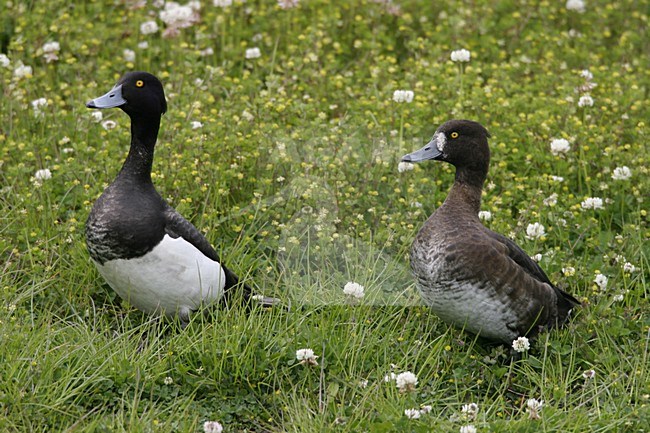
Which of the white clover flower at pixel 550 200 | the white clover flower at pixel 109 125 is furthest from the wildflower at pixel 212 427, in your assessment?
the white clover flower at pixel 109 125

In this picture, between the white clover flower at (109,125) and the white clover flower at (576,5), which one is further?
the white clover flower at (576,5)

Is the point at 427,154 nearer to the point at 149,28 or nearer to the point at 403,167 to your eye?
the point at 403,167

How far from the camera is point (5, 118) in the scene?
6.84m

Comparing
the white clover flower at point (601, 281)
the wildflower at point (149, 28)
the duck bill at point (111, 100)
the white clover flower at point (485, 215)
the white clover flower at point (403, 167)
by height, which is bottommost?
the white clover flower at point (601, 281)

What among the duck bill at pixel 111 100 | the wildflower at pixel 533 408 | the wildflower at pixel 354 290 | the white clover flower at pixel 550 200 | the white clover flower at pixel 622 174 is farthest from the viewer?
the white clover flower at pixel 622 174

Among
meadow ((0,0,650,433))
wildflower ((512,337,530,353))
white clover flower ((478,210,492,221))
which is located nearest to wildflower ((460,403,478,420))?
meadow ((0,0,650,433))

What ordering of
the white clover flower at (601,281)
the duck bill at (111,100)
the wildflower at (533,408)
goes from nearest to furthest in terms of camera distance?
1. the wildflower at (533,408)
2. the duck bill at (111,100)
3. the white clover flower at (601,281)

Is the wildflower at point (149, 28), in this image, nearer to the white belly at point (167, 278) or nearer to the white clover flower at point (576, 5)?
the white belly at point (167, 278)

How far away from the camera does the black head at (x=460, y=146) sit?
535 centimetres

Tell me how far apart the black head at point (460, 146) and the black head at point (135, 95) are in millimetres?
1379

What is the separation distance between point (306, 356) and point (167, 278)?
0.87 meters

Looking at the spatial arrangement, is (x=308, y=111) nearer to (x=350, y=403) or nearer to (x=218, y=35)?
(x=218, y=35)

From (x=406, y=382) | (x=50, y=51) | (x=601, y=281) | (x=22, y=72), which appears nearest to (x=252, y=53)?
(x=50, y=51)

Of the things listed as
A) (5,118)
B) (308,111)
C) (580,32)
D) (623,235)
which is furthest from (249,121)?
(580,32)
